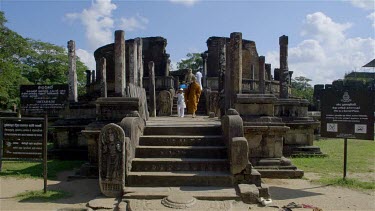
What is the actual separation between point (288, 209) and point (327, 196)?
4.67ft

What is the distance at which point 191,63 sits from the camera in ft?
182

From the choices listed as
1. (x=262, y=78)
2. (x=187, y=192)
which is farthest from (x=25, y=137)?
(x=262, y=78)

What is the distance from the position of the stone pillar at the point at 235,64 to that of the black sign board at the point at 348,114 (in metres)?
2.06

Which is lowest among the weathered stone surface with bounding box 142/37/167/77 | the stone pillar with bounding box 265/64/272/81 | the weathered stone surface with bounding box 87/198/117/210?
the weathered stone surface with bounding box 87/198/117/210

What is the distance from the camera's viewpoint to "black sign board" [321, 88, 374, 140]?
7.71m

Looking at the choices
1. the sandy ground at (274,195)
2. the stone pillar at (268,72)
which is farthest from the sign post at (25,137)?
the stone pillar at (268,72)

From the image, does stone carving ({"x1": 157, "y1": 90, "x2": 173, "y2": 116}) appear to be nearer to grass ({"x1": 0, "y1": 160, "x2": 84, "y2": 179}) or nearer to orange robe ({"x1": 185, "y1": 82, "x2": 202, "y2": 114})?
orange robe ({"x1": 185, "y1": 82, "x2": 202, "y2": 114})

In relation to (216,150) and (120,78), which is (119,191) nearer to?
(216,150)

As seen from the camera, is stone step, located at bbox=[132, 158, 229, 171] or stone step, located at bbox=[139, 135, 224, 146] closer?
stone step, located at bbox=[132, 158, 229, 171]

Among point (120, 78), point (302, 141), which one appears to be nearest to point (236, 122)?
point (120, 78)

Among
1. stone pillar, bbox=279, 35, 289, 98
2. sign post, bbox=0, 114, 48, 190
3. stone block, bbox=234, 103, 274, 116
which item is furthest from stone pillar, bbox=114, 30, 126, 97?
stone pillar, bbox=279, 35, 289, 98

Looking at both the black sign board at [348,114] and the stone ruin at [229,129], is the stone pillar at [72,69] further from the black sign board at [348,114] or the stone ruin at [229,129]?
the black sign board at [348,114]

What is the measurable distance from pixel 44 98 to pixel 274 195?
460 inches

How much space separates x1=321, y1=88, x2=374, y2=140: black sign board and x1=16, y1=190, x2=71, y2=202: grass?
5.72 m
